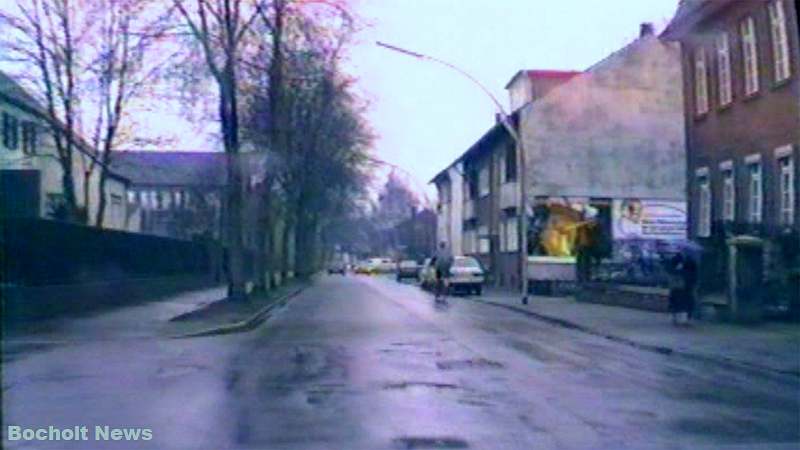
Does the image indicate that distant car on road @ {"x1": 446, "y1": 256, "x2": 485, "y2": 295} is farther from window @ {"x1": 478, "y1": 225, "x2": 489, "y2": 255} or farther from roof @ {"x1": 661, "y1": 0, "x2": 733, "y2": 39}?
roof @ {"x1": 661, "y1": 0, "x2": 733, "y2": 39}

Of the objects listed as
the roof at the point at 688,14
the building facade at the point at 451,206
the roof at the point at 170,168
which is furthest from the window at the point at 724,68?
the building facade at the point at 451,206

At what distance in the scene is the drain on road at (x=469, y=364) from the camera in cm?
1661

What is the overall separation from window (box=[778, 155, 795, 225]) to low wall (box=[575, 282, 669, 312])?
165 inches

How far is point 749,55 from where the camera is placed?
2930 cm

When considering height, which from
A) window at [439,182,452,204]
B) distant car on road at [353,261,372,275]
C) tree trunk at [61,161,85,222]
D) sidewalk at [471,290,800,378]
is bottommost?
sidewalk at [471,290,800,378]

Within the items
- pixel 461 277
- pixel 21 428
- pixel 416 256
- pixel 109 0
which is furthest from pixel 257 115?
pixel 416 256

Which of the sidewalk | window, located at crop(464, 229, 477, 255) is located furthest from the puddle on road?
window, located at crop(464, 229, 477, 255)

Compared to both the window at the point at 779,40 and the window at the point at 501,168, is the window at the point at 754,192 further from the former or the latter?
the window at the point at 501,168

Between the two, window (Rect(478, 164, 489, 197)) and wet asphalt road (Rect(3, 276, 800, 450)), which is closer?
wet asphalt road (Rect(3, 276, 800, 450))

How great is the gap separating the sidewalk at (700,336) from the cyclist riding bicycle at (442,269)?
10.8 m

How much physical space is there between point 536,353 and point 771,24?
40.6 feet

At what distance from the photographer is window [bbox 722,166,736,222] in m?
31.1

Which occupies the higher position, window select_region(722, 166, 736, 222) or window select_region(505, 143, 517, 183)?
window select_region(505, 143, 517, 183)

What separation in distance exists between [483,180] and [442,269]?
24.4m
